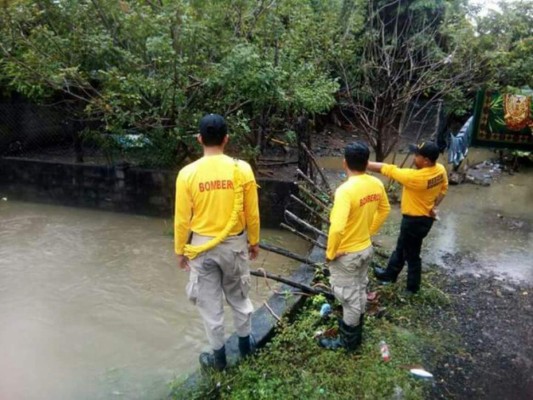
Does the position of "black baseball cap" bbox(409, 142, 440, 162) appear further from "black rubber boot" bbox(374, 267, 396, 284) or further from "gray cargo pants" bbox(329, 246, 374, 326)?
"black rubber boot" bbox(374, 267, 396, 284)

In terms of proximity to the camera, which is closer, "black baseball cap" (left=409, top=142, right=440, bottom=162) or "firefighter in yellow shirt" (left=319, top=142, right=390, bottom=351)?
"firefighter in yellow shirt" (left=319, top=142, right=390, bottom=351)

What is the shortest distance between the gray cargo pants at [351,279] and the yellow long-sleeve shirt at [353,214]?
0.20 feet

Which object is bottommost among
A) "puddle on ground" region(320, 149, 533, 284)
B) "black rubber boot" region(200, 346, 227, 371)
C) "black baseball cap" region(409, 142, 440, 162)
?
"black rubber boot" region(200, 346, 227, 371)

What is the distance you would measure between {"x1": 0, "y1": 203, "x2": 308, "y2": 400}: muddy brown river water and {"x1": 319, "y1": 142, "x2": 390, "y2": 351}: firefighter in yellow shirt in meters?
1.63

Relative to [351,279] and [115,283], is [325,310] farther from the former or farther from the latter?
[115,283]

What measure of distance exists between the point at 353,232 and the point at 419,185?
3.62 ft

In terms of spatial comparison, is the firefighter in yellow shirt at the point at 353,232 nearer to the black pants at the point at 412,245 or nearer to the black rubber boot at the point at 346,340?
the black rubber boot at the point at 346,340

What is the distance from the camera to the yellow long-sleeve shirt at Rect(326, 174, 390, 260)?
314 cm

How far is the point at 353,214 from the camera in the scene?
3230 millimetres

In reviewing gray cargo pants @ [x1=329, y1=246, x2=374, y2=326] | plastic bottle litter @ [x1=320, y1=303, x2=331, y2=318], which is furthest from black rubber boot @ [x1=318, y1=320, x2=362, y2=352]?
plastic bottle litter @ [x1=320, y1=303, x2=331, y2=318]

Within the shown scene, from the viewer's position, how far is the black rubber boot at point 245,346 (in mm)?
3438

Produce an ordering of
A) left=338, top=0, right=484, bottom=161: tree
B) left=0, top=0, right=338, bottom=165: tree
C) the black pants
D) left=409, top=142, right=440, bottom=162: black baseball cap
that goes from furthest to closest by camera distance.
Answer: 1. left=338, top=0, right=484, bottom=161: tree
2. left=0, top=0, right=338, bottom=165: tree
3. the black pants
4. left=409, top=142, right=440, bottom=162: black baseball cap

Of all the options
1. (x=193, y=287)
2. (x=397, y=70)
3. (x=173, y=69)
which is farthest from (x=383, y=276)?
(x=397, y=70)

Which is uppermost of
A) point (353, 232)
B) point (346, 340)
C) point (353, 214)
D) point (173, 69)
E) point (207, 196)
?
point (173, 69)
